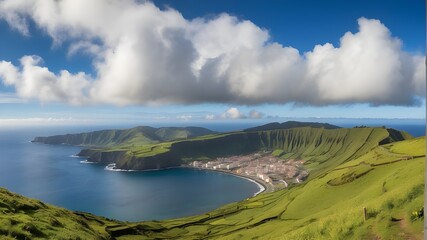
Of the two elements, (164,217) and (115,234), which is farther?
(164,217)

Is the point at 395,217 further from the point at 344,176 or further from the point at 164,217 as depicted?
the point at 164,217

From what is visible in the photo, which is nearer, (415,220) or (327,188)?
(415,220)

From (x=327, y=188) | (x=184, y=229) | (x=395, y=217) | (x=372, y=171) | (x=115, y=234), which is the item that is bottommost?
(x=184, y=229)

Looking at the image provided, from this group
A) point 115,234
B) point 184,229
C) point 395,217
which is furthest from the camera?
point 184,229

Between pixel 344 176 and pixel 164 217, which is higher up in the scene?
pixel 344 176

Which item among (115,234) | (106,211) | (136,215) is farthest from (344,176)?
(106,211)

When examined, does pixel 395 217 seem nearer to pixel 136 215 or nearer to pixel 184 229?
pixel 184 229

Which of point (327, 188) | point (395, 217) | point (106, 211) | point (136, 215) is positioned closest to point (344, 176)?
point (327, 188)

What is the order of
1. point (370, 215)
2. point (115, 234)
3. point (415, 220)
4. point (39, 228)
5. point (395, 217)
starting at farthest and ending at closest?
point (115, 234)
point (39, 228)
point (370, 215)
point (395, 217)
point (415, 220)

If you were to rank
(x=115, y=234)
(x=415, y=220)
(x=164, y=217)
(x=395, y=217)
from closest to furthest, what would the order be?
(x=415, y=220), (x=395, y=217), (x=115, y=234), (x=164, y=217)
